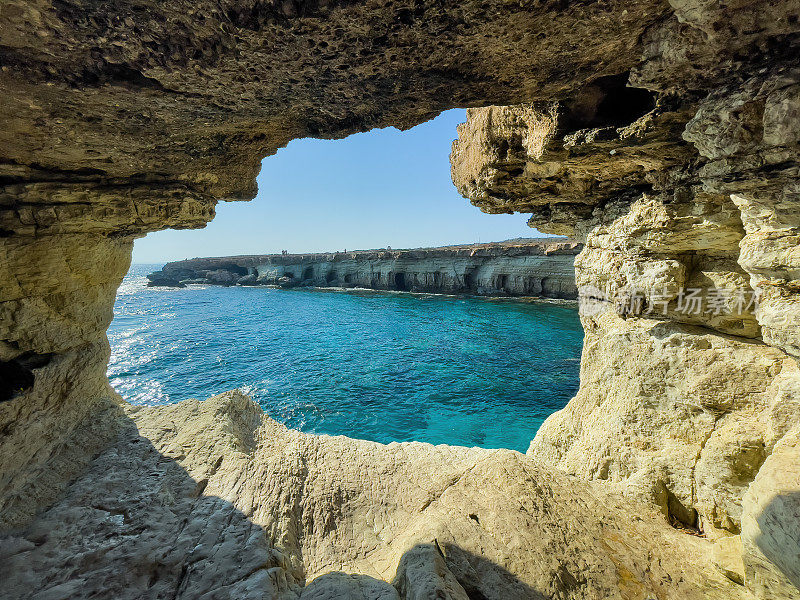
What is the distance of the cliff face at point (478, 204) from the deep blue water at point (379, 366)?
4.87m

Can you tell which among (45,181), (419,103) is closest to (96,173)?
(45,181)

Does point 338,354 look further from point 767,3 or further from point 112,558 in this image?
point 767,3

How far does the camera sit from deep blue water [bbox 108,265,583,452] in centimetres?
1076

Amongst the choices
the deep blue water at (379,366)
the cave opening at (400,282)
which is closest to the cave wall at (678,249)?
the deep blue water at (379,366)

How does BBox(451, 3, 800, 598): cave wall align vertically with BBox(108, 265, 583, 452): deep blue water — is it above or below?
above

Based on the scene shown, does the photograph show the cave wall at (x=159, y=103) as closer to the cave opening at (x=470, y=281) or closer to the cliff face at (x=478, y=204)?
the cliff face at (x=478, y=204)

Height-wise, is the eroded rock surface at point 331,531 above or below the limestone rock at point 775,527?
below

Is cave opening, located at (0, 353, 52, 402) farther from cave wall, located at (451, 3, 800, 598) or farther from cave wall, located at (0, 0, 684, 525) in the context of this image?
A: cave wall, located at (451, 3, 800, 598)

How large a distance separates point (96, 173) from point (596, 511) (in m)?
8.37

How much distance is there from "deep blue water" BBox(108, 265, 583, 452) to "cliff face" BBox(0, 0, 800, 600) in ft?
16.0

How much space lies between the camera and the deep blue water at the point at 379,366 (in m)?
10.8

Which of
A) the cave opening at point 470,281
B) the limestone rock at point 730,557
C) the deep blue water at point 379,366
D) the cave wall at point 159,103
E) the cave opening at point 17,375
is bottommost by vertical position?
the deep blue water at point 379,366

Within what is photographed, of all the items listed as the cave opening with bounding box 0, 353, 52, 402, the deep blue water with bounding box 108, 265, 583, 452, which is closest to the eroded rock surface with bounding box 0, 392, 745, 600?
the cave opening with bounding box 0, 353, 52, 402

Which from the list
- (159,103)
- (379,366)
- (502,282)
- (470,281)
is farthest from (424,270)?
(159,103)
